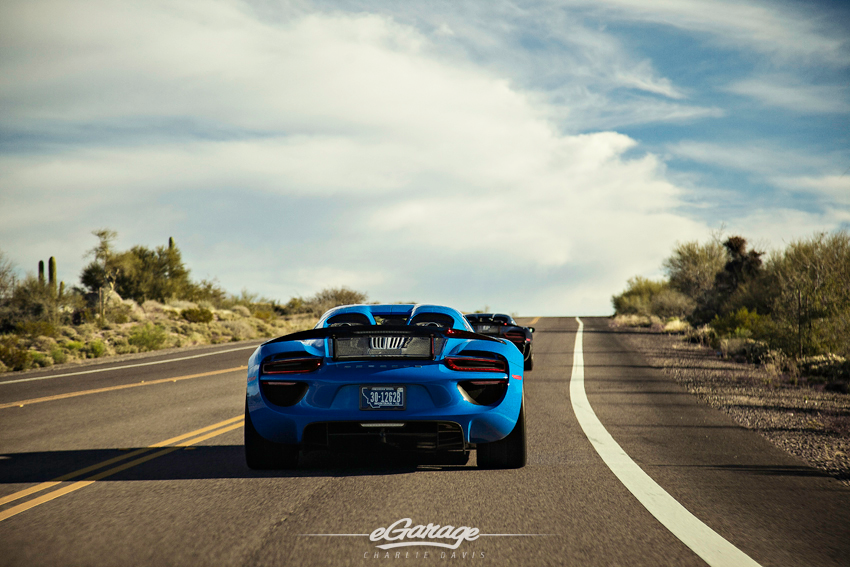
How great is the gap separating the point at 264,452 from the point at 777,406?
26.3 ft

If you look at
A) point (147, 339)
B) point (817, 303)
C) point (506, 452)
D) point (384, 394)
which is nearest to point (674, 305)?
point (817, 303)

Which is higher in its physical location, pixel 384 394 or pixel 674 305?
pixel 384 394

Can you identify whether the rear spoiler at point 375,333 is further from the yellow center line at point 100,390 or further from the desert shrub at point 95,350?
the desert shrub at point 95,350

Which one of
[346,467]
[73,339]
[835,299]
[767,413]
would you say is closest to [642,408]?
[767,413]

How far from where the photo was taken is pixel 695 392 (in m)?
11.7

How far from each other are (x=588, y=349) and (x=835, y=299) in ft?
24.6

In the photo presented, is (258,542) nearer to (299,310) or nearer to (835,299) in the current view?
(835,299)

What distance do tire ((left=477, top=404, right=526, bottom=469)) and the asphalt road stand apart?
0.30 feet

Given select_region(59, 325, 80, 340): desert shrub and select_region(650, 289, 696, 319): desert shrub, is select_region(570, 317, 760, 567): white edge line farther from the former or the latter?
select_region(650, 289, 696, 319): desert shrub

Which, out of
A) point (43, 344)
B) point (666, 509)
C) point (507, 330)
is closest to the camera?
point (666, 509)

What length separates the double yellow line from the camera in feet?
16.1

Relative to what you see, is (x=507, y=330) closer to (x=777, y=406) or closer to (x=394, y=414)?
(x=777, y=406)

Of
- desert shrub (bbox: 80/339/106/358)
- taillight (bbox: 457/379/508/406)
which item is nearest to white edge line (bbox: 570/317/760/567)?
taillight (bbox: 457/379/508/406)

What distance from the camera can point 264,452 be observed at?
570 cm
